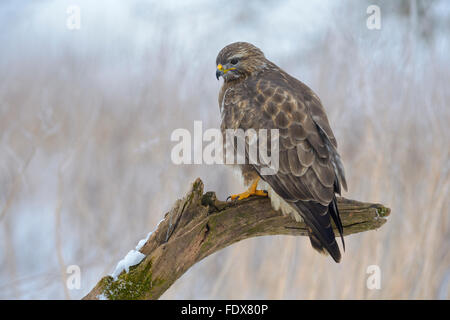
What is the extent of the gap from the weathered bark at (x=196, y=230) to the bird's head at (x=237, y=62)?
27.5 inches

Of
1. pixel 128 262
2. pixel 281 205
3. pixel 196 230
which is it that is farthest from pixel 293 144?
pixel 128 262

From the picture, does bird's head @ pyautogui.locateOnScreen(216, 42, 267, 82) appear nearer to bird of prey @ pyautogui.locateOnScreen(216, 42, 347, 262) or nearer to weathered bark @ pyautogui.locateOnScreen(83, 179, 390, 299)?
bird of prey @ pyautogui.locateOnScreen(216, 42, 347, 262)

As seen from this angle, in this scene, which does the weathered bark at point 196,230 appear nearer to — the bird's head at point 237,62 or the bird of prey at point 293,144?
the bird of prey at point 293,144

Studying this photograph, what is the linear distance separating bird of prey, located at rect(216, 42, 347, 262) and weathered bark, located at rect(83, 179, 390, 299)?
0.28ft

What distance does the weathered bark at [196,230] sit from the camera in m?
1.80

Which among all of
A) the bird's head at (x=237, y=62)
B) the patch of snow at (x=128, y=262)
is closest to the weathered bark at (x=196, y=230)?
the patch of snow at (x=128, y=262)

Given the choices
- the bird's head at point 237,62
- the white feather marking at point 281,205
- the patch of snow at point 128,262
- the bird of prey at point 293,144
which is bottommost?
the patch of snow at point 128,262

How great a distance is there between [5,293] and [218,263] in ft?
5.13

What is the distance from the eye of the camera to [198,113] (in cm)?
328

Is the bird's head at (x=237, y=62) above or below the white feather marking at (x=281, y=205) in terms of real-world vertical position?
above

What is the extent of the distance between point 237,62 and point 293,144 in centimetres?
63

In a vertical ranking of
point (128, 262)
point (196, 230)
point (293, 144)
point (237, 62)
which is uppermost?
point (237, 62)

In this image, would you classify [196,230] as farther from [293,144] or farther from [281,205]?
[293,144]

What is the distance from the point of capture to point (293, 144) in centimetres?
207
